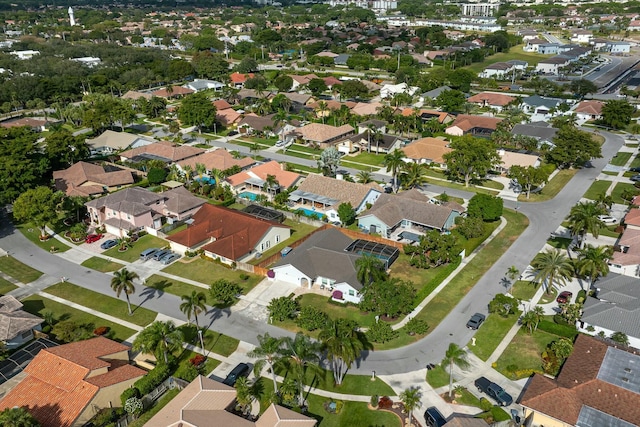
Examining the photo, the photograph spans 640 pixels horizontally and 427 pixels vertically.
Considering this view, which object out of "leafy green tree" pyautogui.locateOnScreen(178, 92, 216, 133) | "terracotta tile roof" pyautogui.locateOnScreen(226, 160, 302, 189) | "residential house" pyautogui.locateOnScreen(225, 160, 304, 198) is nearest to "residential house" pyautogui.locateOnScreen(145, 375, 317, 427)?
"residential house" pyautogui.locateOnScreen(225, 160, 304, 198)

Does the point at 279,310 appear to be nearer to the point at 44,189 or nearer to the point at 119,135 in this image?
the point at 44,189

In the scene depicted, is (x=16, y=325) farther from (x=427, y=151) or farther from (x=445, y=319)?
(x=427, y=151)

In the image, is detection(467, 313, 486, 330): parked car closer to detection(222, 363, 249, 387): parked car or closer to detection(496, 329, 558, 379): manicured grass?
detection(496, 329, 558, 379): manicured grass

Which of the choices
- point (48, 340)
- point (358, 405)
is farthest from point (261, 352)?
point (48, 340)

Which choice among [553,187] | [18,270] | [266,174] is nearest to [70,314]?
[18,270]

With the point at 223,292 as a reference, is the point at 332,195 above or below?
above

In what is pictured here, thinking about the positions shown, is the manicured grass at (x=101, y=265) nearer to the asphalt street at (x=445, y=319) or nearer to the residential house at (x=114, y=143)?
the asphalt street at (x=445, y=319)
